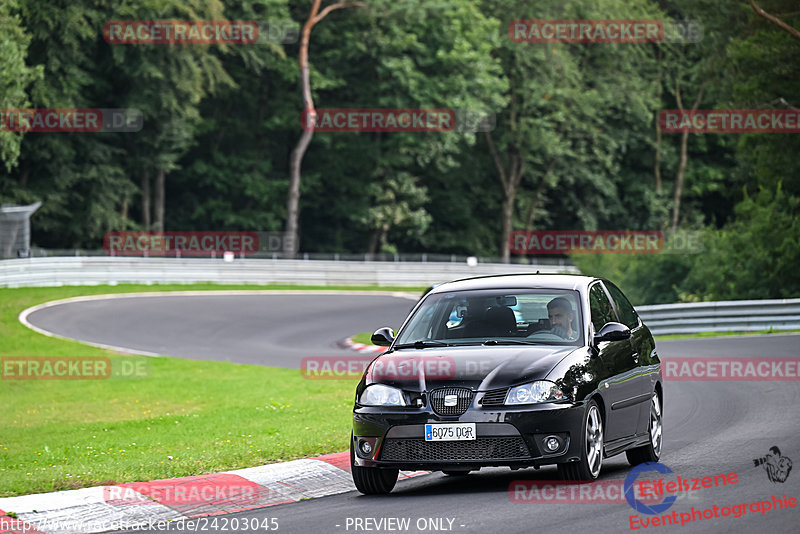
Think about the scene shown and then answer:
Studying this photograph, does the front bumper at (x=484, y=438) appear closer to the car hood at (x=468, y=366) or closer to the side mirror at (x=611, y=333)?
the car hood at (x=468, y=366)

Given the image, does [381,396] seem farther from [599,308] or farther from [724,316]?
[724,316]

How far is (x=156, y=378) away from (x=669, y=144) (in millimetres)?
53769

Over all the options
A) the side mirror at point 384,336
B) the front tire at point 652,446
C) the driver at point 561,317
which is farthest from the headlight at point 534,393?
the front tire at point 652,446

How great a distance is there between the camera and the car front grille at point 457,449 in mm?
8961

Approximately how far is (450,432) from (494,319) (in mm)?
1452

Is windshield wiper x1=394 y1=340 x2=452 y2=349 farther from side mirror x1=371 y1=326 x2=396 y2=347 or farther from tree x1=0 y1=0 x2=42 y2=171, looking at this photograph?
tree x1=0 y1=0 x2=42 y2=171

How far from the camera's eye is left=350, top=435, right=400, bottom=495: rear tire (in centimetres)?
946

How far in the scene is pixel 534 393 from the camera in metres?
9.04

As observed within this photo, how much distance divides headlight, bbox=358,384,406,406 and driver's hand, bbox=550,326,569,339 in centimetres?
152

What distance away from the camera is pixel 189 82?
2063 inches

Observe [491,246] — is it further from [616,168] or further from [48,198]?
[48,198]

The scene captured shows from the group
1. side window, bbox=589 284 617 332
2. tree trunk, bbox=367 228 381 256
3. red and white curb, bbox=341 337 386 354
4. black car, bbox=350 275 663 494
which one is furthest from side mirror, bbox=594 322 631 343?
tree trunk, bbox=367 228 381 256

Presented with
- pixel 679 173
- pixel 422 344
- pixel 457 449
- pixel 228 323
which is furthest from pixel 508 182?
pixel 457 449

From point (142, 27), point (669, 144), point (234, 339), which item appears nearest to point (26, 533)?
point (234, 339)
